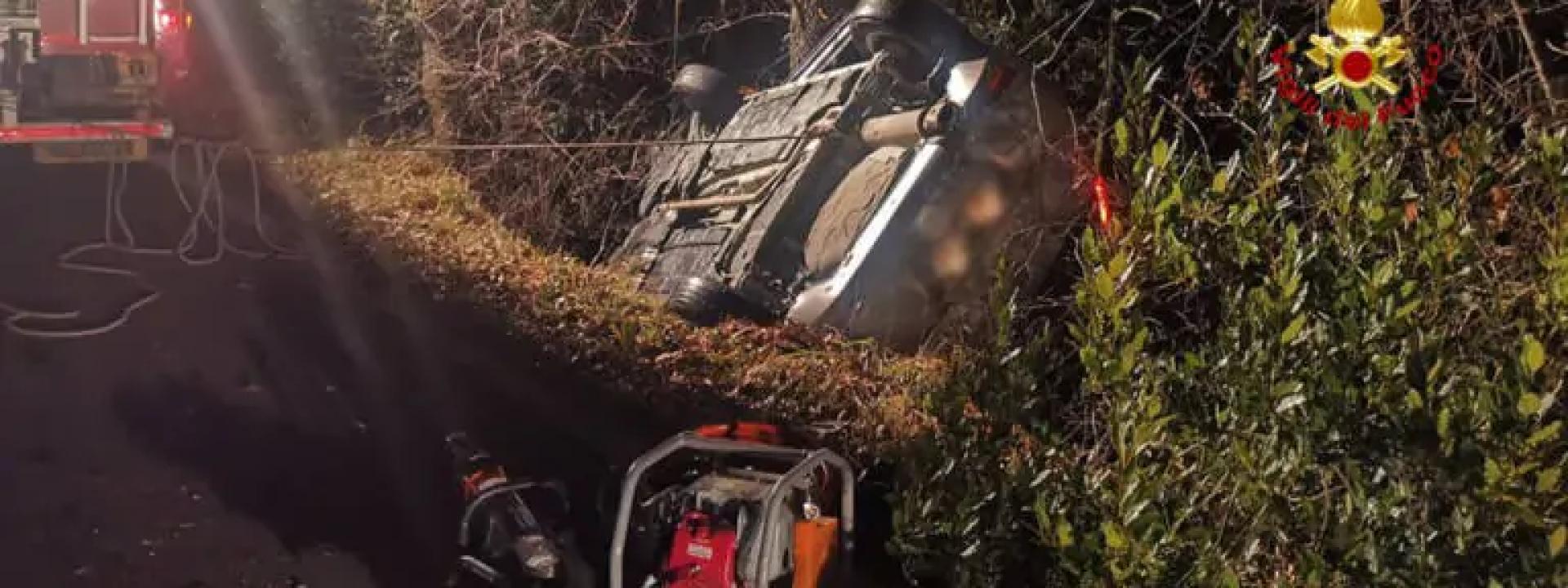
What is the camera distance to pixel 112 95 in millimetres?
7930

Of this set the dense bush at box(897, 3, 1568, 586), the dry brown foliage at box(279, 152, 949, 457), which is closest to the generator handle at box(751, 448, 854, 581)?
the dense bush at box(897, 3, 1568, 586)

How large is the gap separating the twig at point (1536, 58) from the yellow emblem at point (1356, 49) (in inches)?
11.2

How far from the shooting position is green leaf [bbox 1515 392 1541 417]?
270 cm

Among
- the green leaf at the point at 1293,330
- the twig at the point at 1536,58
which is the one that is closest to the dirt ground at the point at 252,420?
the green leaf at the point at 1293,330

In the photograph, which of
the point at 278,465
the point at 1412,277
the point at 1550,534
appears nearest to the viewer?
the point at 1550,534

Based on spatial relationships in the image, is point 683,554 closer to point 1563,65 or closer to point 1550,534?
point 1550,534

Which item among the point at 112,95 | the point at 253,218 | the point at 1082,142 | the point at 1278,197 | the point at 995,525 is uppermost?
the point at 1278,197

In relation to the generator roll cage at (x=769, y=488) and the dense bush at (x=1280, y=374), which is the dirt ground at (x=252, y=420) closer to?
the generator roll cage at (x=769, y=488)

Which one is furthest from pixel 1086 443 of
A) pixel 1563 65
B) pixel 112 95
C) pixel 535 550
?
pixel 112 95

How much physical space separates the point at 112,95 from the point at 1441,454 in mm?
7422

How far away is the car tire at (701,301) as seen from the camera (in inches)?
232

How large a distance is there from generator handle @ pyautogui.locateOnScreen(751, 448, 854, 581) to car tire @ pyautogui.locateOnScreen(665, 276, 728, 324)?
5.20 feet

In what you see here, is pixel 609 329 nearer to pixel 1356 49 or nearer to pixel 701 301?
pixel 701 301

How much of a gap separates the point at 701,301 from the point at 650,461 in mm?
1814
